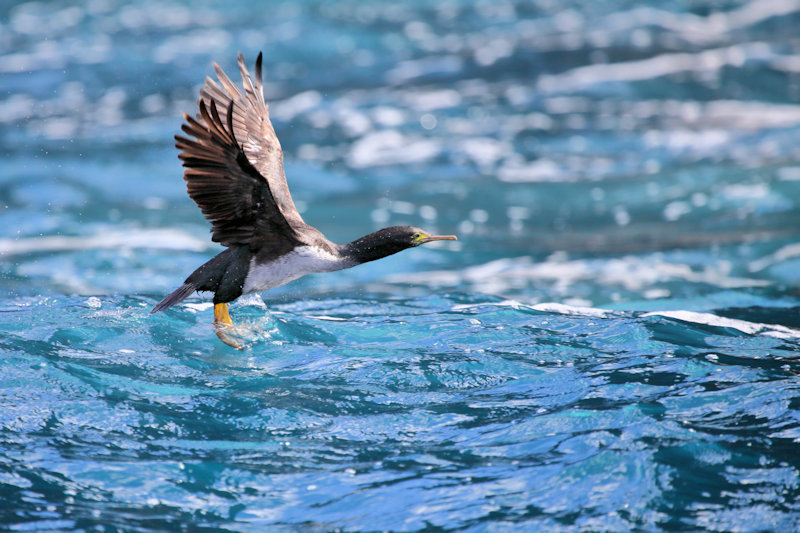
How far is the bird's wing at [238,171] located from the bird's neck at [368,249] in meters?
0.41

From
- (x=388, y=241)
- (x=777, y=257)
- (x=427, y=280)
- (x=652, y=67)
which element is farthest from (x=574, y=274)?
(x=652, y=67)

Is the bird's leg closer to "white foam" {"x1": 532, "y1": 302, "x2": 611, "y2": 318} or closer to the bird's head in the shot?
the bird's head

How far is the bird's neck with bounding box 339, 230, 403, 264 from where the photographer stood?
6617 millimetres

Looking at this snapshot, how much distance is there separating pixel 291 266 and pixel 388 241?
736 mm

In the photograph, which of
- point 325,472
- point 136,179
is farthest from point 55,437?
point 136,179

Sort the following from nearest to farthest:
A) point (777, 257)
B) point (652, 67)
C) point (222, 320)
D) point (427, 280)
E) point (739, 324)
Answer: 1. point (222, 320)
2. point (739, 324)
3. point (427, 280)
4. point (777, 257)
5. point (652, 67)

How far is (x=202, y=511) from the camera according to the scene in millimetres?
4586

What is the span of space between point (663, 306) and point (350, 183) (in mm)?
6037

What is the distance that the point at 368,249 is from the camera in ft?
21.8

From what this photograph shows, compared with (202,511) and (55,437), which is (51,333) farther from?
(202,511)

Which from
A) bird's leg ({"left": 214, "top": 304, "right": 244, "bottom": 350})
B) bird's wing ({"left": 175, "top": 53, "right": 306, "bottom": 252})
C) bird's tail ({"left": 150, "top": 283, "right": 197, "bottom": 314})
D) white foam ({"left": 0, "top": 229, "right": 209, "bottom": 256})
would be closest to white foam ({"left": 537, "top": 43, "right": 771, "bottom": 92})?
white foam ({"left": 0, "top": 229, "right": 209, "bottom": 256})

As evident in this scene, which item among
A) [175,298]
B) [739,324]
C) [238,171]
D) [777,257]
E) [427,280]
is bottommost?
[777,257]

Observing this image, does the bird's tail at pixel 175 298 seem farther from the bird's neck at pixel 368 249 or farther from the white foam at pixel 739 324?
the white foam at pixel 739 324

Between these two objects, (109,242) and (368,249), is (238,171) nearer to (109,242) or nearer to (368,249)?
(368,249)
